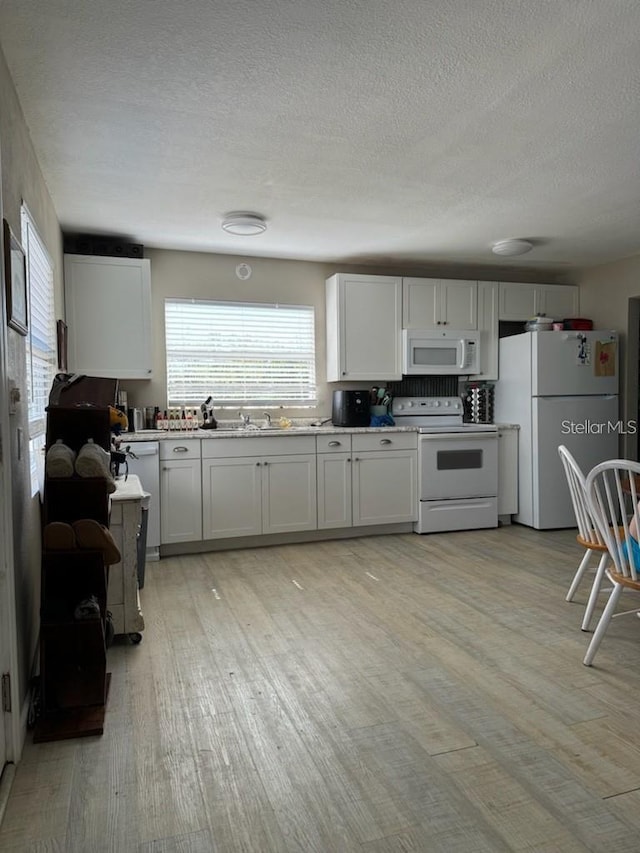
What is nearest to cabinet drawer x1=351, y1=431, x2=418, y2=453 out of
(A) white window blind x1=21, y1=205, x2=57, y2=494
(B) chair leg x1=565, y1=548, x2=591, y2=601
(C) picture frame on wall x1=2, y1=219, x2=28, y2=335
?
(B) chair leg x1=565, y1=548, x2=591, y2=601

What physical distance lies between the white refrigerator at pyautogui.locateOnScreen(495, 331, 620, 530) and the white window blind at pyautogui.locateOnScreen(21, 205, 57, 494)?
380cm

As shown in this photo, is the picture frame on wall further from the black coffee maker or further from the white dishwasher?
the black coffee maker

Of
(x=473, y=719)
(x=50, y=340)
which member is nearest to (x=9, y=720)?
(x=473, y=719)

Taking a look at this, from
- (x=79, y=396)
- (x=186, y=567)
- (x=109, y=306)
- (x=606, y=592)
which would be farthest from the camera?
(x=109, y=306)

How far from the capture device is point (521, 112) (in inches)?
98.8

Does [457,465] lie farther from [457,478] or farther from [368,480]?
[368,480]

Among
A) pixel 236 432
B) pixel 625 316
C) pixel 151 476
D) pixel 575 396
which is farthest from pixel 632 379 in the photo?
pixel 151 476

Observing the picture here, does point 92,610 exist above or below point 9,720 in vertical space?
above

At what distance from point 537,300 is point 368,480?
2.50 m

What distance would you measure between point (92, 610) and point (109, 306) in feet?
9.10

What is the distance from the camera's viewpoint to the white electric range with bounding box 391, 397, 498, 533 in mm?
4945

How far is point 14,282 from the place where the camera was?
206 centimetres

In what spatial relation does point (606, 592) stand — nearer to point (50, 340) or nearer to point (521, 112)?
point (521, 112)

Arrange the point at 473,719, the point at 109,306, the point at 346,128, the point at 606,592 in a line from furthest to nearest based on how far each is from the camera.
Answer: the point at 109,306, the point at 606,592, the point at 346,128, the point at 473,719
